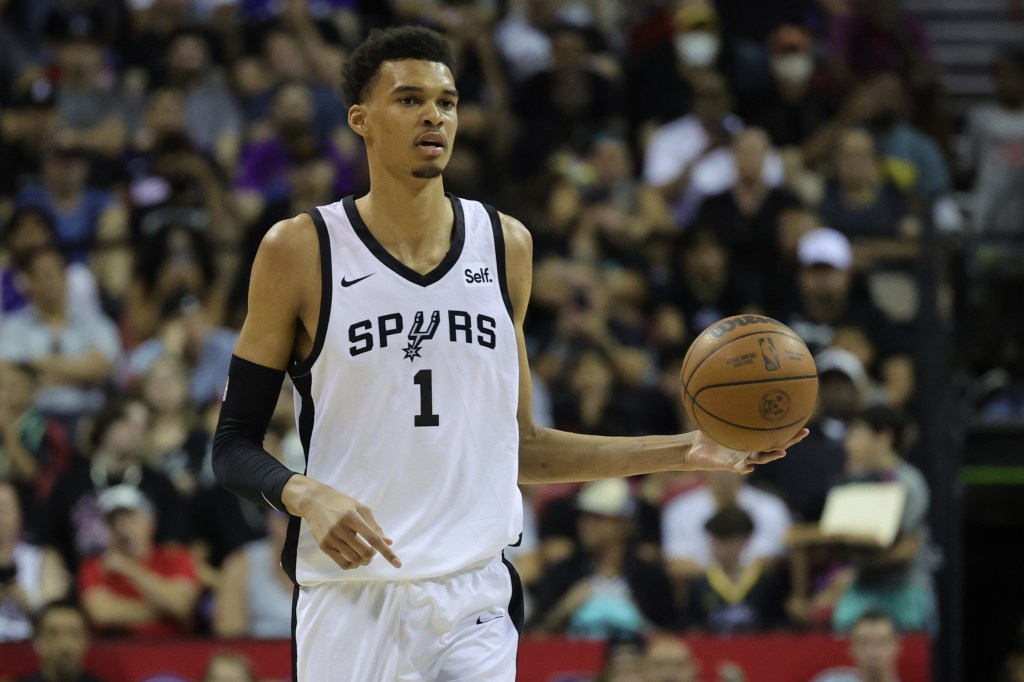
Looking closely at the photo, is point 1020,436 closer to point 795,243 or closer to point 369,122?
point 795,243

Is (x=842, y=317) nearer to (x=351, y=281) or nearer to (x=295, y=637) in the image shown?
(x=351, y=281)

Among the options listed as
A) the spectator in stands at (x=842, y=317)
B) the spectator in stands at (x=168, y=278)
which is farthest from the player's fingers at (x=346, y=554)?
the spectator in stands at (x=168, y=278)

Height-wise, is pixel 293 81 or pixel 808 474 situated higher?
pixel 293 81

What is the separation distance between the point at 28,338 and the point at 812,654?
18.1ft

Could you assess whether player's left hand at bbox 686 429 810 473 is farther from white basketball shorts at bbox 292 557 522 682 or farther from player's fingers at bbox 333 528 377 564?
player's fingers at bbox 333 528 377 564

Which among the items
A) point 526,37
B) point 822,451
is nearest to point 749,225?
point 822,451

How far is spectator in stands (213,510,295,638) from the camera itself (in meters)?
8.52

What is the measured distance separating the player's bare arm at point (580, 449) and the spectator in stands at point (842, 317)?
5.44 metres

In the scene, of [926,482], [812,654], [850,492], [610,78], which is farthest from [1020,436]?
[610,78]

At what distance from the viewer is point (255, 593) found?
859 cm

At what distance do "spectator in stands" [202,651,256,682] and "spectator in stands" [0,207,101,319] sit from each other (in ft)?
11.3

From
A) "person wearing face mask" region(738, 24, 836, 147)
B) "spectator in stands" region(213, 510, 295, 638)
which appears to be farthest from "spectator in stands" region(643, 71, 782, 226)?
"spectator in stands" region(213, 510, 295, 638)

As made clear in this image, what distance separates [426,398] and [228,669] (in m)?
4.08

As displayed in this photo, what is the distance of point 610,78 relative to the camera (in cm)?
1241
